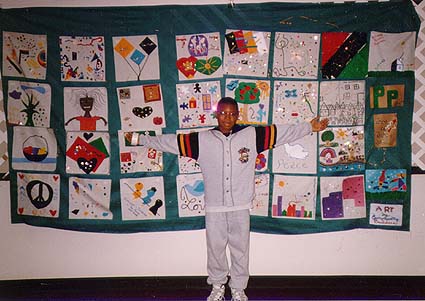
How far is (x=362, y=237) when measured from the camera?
2336 millimetres

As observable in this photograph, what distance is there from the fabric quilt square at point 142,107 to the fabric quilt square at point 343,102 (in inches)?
43.6

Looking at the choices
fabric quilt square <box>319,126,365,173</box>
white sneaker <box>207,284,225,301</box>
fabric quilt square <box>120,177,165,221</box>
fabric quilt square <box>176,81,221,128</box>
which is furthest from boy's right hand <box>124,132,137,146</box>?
fabric quilt square <box>319,126,365,173</box>

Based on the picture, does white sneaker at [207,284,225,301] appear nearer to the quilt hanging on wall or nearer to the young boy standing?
the young boy standing

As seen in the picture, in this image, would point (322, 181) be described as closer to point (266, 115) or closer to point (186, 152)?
point (266, 115)

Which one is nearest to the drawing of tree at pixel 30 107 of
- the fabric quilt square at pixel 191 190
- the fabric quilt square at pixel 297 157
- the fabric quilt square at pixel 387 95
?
the fabric quilt square at pixel 191 190

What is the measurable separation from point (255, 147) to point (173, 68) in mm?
777

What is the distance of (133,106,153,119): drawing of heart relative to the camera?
222 cm

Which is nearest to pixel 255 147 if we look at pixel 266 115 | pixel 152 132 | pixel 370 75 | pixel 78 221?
pixel 266 115

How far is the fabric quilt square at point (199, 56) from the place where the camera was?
217cm

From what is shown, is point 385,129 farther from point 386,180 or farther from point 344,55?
point 344,55

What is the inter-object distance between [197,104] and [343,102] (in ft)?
3.25

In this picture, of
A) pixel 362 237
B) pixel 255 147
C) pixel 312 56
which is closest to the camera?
pixel 255 147

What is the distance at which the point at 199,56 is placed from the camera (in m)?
2.18

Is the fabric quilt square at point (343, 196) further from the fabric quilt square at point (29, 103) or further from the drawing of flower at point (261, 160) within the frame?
the fabric quilt square at point (29, 103)
